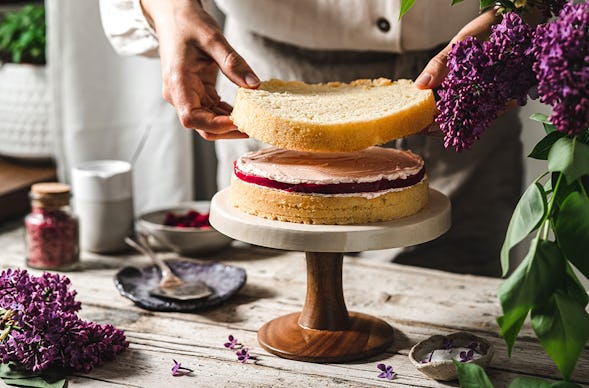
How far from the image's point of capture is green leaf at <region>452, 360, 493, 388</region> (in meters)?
1.05

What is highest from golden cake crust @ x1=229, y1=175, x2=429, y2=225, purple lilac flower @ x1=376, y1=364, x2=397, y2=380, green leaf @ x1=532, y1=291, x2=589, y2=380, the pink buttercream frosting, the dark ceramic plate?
the pink buttercream frosting

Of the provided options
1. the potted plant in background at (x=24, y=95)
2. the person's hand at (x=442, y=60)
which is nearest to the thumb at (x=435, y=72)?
the person's hand at (x=442, y=60)

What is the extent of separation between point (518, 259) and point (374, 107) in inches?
45.9

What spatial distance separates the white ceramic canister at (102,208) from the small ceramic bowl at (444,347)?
0.77 m

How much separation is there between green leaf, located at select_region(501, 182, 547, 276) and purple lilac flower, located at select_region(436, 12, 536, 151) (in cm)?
11

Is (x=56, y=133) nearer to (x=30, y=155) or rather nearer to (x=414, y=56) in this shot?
(x=30, y=155)

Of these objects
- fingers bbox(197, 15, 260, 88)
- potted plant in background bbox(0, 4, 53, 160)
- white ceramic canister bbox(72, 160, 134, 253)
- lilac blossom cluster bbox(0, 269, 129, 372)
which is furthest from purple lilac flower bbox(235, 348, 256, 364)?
potted plant in background bbox(0, 4, 53, 160)

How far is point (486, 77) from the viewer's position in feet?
3.41

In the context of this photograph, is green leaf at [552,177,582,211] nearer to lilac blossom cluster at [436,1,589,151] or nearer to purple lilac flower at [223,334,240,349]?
lilac blossom cluster at [436,1,589,151]

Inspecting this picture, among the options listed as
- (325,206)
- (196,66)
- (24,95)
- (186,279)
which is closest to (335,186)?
(325,206)

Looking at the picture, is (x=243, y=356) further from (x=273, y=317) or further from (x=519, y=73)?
(x=519, y=73)

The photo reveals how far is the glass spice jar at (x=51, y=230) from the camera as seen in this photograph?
1667 millimetres

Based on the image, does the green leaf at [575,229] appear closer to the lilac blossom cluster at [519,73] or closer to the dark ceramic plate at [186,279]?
the lilac blossom cluster at [519,73]

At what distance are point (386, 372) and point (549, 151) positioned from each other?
381 millimetres
